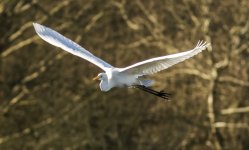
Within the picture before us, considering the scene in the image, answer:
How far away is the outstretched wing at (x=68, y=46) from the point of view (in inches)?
426

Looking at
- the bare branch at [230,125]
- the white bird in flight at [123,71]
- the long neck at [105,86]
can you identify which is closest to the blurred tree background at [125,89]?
the bare branch at [230,125]

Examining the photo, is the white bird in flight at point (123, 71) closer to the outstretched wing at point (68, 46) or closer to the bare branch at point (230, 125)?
the outstretched wing at point (68, 46)

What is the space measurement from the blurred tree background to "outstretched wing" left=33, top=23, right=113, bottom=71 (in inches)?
284

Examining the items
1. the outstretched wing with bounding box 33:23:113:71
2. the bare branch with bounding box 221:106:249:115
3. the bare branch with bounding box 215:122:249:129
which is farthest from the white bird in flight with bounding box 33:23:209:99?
the bare branch with bounding box 215:122:249:129

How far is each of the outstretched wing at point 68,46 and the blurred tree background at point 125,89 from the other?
7.22 meters

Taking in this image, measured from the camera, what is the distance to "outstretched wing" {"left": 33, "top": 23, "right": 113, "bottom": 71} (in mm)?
10809

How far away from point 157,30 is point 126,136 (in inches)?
71.5

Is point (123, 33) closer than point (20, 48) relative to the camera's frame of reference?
No

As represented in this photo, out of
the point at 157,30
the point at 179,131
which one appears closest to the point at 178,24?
the point at 157,30

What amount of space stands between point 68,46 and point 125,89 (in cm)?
856

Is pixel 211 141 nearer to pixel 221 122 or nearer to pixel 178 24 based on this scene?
pixel 221 122

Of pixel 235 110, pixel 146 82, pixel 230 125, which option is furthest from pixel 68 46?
pixel 230 125

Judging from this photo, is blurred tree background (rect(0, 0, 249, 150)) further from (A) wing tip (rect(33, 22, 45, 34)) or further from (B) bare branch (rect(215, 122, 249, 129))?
(A) wing tip (rect(33, 22, 45, 34))

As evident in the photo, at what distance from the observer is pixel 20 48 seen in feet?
63.3
